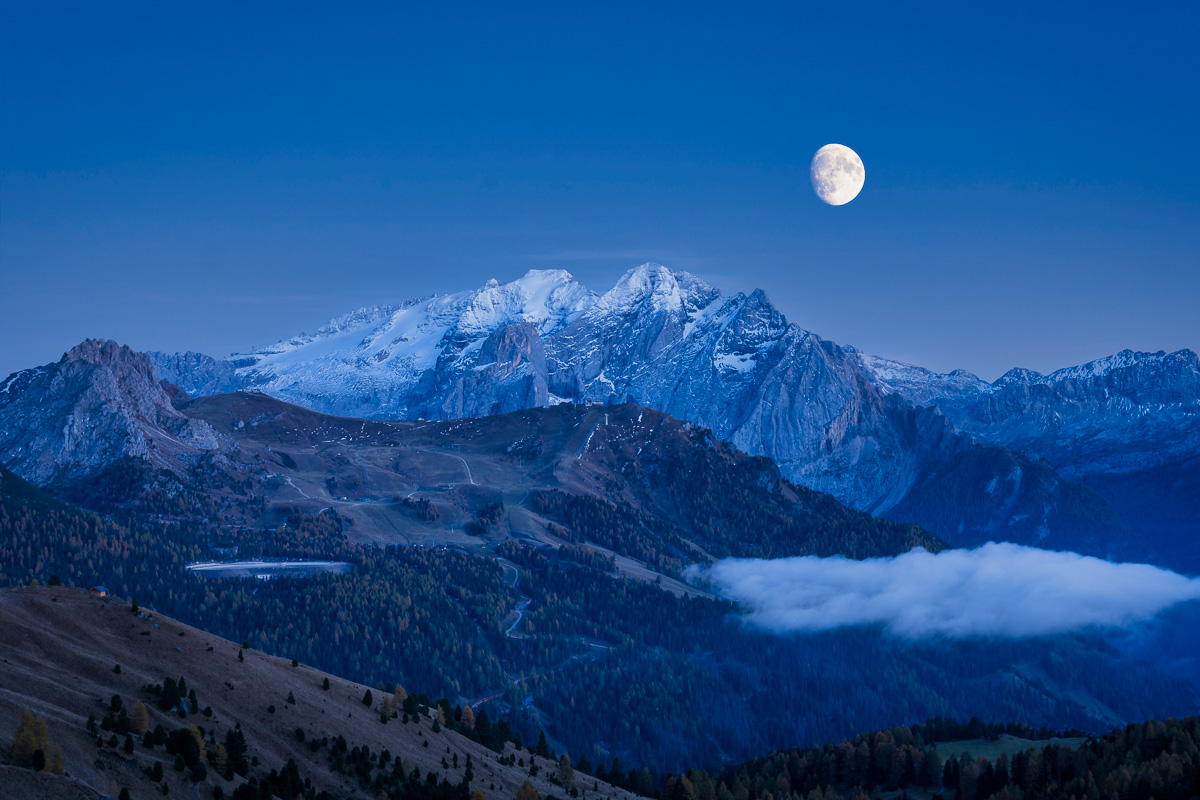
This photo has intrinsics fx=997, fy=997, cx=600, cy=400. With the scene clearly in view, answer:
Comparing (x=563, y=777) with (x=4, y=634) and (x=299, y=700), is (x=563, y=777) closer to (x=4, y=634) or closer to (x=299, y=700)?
(x=299, y=700)

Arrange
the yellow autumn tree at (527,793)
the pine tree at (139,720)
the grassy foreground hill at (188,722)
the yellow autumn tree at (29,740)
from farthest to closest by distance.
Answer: the yellow autumn tree at (527,793), the pine tree at (139,720), the grassy foreground hill at (188,722), the yellow autumn tree at (29,740)

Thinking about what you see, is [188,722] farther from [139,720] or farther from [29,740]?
[29,740]

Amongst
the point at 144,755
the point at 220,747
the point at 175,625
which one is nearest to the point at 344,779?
the point at 220,747

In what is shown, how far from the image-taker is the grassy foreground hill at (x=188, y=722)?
105125 millimetres

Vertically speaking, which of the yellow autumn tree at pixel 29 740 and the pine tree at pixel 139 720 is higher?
the yellow autumn tree at pixel 29 740

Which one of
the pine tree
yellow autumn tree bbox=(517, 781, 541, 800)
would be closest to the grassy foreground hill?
the pine tree

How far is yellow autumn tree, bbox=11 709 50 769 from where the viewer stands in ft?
312

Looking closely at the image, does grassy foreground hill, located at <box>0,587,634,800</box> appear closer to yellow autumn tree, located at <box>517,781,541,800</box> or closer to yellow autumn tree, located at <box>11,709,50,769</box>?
yellow autumn tree, located at <box>11,709,50,769</box>

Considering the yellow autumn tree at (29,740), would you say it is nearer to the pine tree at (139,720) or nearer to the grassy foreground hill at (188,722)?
the grassy foreground hill at (188,722)

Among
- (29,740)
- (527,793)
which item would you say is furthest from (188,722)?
(527,793)

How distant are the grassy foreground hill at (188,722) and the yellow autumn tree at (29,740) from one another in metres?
0.22

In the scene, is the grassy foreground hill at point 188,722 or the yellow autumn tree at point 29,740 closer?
the yellow autumn tree at point 29,740

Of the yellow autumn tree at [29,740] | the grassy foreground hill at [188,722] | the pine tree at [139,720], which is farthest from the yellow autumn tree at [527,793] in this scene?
the yellow autumn tree at [29,740]

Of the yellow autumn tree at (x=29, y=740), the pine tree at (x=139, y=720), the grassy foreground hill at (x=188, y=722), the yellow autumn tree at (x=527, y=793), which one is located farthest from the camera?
the yellow autumn tree at (x=527, y=793)
